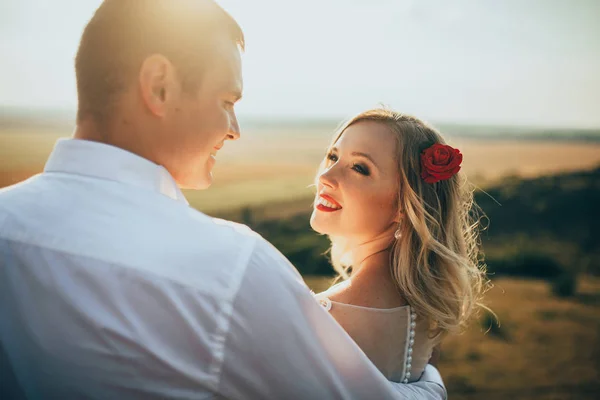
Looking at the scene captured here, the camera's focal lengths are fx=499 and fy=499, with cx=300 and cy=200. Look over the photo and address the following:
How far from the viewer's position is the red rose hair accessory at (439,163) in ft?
8.25

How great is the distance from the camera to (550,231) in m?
10.4

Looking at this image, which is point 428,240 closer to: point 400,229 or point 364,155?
point 400,229

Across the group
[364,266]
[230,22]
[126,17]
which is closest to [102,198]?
[126,17]

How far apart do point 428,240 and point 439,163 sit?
393 millimetres

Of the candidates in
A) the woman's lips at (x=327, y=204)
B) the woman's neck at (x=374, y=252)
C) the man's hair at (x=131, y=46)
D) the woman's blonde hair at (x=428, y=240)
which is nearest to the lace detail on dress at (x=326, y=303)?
the woman's neck at (x=374, y=252)

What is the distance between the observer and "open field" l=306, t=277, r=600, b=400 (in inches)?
227

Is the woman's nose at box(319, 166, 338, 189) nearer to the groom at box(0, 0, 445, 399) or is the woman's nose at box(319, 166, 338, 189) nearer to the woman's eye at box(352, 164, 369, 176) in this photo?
the woman's eye at box(352, 164, 369, 176)

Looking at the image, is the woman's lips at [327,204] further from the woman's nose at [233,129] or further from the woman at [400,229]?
the woman's nose at [233,129]

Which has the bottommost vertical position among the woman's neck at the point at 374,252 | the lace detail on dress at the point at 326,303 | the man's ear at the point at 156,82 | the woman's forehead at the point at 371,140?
the lace detail on dress at the point at 326,303

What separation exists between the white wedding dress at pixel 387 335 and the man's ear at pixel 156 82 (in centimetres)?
125

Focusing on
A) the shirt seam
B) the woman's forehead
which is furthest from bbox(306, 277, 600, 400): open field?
the shirt seam

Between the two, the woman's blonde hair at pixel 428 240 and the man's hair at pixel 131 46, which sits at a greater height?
the man's hair at pixel 131 46

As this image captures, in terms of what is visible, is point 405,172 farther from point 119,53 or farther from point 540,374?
point 540,374

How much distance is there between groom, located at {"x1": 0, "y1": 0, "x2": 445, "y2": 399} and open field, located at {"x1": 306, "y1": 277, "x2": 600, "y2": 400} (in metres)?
3.73
